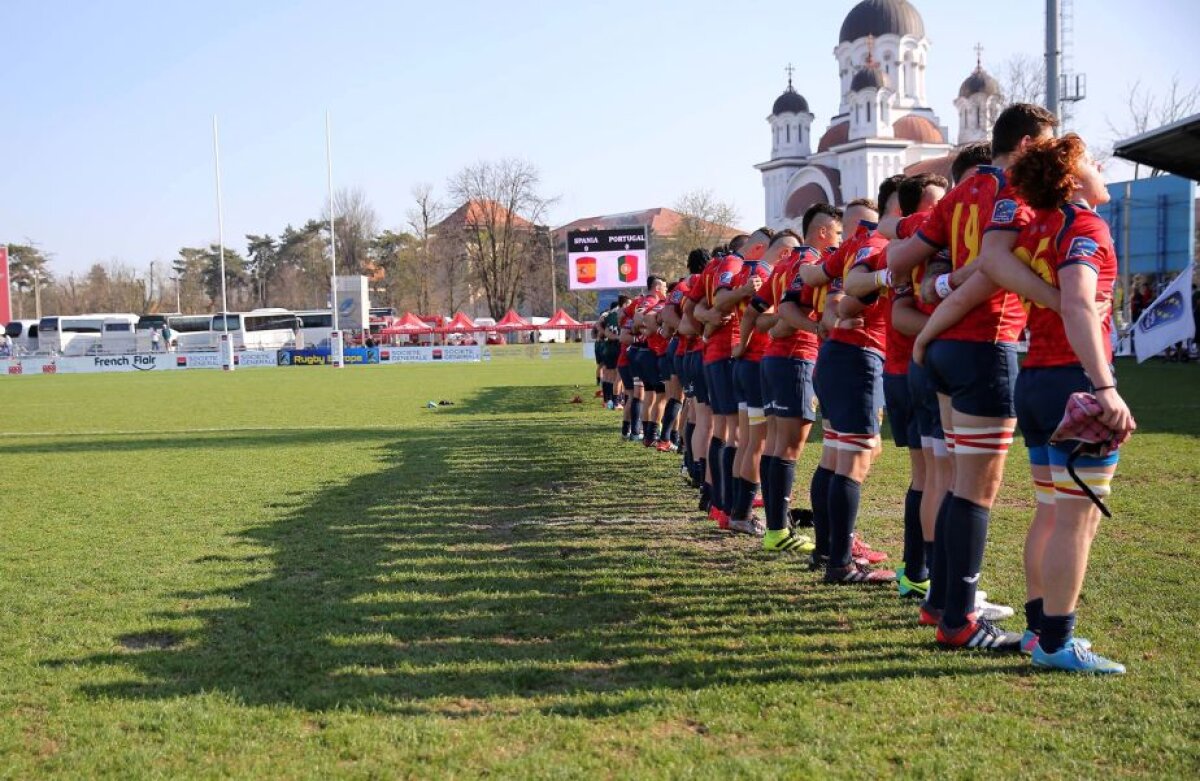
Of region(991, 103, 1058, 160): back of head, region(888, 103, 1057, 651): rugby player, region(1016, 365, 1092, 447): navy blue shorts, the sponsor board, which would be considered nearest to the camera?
region(1016, 365, 1092, 447): navy blue shorts

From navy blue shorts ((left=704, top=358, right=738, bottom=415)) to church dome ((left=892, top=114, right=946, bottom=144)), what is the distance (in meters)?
79.8

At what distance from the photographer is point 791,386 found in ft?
21.8

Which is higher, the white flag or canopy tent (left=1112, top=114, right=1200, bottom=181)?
canopy tent (left=1112, top=114, right=1200, bottom=181)

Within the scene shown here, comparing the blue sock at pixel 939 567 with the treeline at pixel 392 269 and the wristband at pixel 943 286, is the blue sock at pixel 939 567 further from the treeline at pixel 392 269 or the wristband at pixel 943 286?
the treeline at pixel 392 269

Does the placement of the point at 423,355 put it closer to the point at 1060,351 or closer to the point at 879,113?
the point at 879,113

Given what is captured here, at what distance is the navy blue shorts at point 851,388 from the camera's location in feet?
19.1

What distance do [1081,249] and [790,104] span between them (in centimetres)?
9260

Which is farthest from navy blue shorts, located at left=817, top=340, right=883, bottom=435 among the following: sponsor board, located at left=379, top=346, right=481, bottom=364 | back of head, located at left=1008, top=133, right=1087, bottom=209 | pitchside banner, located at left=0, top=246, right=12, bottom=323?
pitchside banner, located at left=0, top=246, right=12, bottom=323

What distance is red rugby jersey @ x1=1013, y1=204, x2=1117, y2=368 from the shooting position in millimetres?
3875

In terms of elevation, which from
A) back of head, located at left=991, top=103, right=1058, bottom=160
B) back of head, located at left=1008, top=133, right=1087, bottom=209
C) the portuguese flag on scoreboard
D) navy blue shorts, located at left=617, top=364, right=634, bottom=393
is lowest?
navy blue shorts, located at left=617, top=364, right=634, bottom=393

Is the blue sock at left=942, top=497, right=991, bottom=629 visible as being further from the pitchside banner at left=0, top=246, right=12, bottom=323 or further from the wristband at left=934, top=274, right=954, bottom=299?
the pitchside banner at left=0, top=246, right=12, bottom=323

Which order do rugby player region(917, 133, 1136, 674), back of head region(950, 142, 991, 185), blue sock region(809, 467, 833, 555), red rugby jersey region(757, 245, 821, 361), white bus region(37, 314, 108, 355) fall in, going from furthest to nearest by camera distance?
A: white bus region(37, 314, 108, 355) → red rugby jersey region(757, 245, 821, 361) → blue sock region(809, 467, 833, 555) → back of head region(950, 142, 991, 185) → rugby player region(917, 133, 1136, 674)

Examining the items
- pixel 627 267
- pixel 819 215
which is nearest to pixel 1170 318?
pixel 819 215

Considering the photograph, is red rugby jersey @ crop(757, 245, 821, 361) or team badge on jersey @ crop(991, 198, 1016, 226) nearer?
team badge on jersey @ crop(991, 198, 1016, 226)
